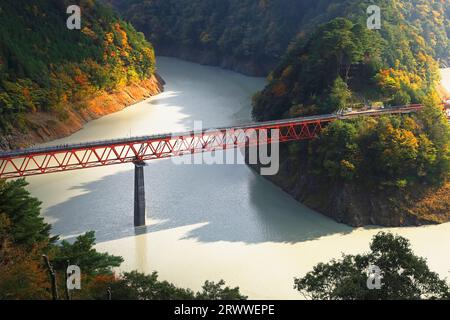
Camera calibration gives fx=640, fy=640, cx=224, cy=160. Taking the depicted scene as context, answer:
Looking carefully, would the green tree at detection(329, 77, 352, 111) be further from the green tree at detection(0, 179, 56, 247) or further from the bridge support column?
the green tree at detection(0, 179, 56, 247)

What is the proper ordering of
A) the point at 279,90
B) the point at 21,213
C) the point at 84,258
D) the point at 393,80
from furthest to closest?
the point at 279,90 → the point at 393,80 → the point at 21,213 → the point at 84,258

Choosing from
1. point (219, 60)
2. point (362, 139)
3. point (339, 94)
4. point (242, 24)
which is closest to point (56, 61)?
point (339, 94)

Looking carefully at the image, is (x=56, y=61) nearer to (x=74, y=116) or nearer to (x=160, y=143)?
(x=74, y=116)

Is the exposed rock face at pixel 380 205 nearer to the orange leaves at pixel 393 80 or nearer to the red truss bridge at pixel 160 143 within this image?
the red truss bridge at pixel 160 143

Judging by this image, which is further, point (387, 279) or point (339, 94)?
point (339, 94)

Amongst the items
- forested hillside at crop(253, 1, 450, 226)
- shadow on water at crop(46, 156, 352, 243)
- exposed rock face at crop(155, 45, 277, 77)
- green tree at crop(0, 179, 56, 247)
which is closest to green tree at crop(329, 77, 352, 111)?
forested hillside at crop(253, 1, 450, 226)

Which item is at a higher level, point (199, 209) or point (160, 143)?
point (160, 143)

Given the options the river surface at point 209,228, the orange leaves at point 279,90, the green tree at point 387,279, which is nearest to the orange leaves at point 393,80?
the orange leaves at point 279,90
